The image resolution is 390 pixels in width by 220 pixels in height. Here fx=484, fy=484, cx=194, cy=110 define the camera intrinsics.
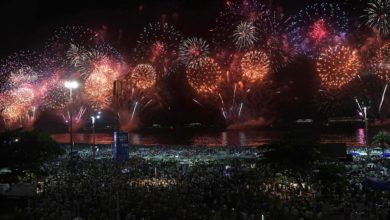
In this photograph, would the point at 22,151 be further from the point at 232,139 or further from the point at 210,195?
the point at 232,139

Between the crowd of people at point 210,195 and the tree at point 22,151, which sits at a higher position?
the tree at point 22,151

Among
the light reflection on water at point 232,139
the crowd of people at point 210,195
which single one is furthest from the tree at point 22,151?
the light reflection on water at point 232,139

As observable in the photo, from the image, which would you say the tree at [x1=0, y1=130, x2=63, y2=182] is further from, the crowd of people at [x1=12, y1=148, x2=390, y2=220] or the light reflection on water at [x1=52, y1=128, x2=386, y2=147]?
the light reflection on water at [x1=52, y1=128, x2=386, y2=147]

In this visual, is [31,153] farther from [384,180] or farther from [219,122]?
[219,122]

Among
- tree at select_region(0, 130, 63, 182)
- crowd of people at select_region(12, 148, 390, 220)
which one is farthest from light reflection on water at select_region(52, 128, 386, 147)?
tree at select_region(0, 130, 63, 182)

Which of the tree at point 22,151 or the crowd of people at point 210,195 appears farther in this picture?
the tree at point 22,151

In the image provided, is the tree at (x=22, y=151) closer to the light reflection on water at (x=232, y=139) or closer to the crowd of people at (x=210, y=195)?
the crowd of people at (x=210, y=195)

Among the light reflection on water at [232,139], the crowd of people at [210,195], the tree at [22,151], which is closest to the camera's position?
the crowd of people at [210,195]

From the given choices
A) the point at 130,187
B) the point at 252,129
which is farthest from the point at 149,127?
the point at 130,187

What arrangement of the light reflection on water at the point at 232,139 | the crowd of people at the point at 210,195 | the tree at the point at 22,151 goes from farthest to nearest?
the light reflection on water at the point at 232,139, the tree at the point at 22,151, the crowd of people at the point at 210,195

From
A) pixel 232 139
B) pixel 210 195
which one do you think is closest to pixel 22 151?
pixel 210 195
